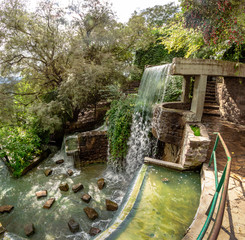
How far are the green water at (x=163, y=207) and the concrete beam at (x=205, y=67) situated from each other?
266 centimetres

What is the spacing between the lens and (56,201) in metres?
5.00

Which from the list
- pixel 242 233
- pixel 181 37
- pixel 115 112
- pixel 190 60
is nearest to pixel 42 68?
pixel 115 112

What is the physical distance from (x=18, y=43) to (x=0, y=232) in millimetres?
7965

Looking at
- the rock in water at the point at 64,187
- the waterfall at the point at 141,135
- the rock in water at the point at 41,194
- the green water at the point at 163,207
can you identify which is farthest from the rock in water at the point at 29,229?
the waterfall at the point at 141,135

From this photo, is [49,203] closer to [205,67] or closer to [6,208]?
[6,208]

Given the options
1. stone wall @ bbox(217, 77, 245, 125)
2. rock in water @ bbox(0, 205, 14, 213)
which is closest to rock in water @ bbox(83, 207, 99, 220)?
rock in water @ bbox(0, 205, 14, 213)

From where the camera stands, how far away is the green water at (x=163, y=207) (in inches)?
88.4

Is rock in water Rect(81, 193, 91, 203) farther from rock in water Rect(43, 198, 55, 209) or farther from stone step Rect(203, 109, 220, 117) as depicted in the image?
stone step Rect(203, 109, 220, 117)

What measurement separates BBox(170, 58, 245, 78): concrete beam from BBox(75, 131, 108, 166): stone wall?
4.17 meters

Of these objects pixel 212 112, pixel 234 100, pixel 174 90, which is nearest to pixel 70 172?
pixel 174 90

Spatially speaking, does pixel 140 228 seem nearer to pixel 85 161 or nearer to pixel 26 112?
pixel 85 161

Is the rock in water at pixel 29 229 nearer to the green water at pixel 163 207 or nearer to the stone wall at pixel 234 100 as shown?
the green water at pixel 163 207

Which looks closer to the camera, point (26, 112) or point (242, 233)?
point (242, 233)

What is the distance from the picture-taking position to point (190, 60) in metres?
4.09
